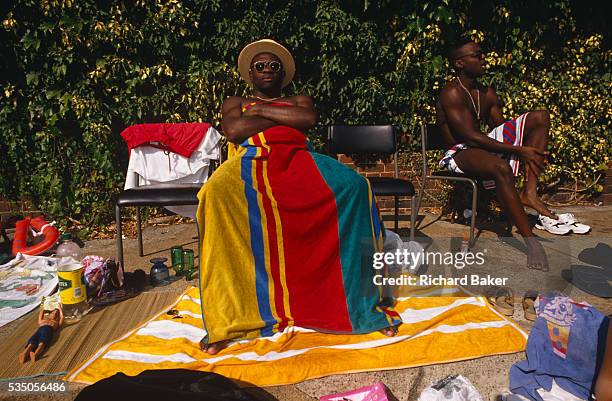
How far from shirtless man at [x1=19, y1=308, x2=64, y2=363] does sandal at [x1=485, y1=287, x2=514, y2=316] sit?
2576 millimetres

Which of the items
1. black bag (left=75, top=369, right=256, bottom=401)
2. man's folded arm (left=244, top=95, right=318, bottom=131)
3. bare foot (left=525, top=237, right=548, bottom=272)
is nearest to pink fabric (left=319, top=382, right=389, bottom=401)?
black bag (left=75, top=369, right=256, bottom=401)

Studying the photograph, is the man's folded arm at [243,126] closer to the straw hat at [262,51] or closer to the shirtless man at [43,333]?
the straw hat at [262,51]

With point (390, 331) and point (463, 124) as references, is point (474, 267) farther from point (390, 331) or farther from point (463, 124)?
point (390, 331)

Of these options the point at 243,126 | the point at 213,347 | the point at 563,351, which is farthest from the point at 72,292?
the point at 563,351

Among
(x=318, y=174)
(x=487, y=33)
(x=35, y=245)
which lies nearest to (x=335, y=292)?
(x=318, y=174)

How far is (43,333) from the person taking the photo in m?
2.08

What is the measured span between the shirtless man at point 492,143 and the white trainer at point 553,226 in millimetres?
18

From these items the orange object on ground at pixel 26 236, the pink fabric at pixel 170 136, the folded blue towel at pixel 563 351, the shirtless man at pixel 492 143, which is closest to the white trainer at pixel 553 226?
the shirtless man at pixel 492 143

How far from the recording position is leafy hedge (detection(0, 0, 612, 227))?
4.07 meters

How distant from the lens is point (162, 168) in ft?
12.3

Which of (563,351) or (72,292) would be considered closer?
(563,351)

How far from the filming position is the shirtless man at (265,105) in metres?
2.55

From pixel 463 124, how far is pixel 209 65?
2.70 meters
